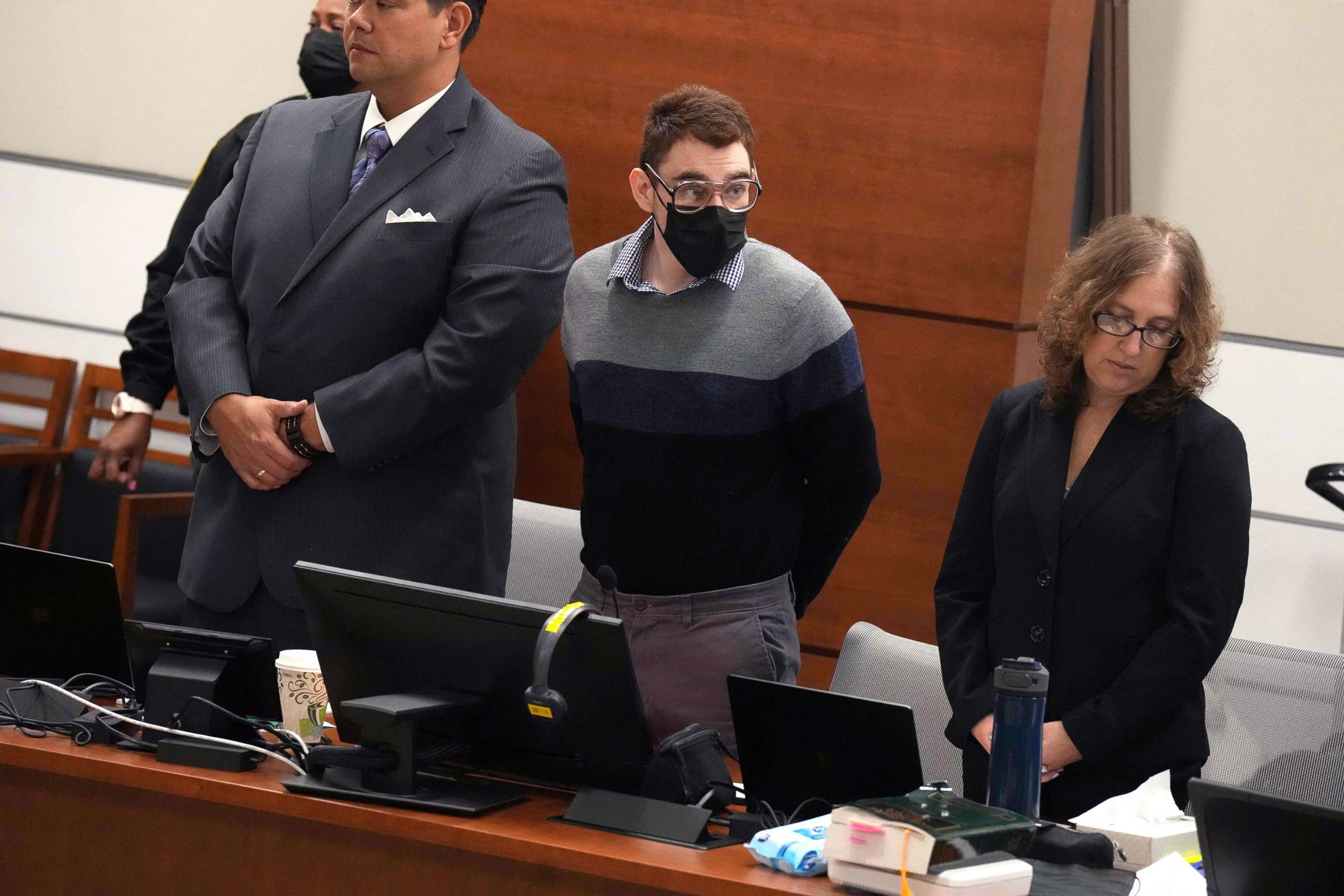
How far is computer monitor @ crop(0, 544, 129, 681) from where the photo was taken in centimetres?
190

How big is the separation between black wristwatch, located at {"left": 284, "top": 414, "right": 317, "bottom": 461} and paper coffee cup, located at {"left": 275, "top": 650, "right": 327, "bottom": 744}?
471 mm

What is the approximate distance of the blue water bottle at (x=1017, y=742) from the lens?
166 cm

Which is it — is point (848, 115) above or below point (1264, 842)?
above

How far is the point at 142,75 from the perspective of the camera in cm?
448

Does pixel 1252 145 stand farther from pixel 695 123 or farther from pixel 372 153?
pixel 372 153

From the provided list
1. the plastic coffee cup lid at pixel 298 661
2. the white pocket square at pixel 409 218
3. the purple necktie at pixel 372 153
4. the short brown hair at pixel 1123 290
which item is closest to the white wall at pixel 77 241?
the purple necktie at pixel 372 153

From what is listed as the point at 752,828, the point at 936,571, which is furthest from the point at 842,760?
the point at 936,571

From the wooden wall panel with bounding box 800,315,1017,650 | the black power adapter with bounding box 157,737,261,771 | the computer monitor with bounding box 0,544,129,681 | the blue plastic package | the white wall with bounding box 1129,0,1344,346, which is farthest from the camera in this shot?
the white wall with bounding box 1129,0,1344,346

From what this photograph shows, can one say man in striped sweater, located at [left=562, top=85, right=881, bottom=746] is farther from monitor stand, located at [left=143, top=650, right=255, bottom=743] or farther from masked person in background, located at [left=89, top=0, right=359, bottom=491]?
masked person in background, located at [left=89, top=0, right=359, bottom=491]

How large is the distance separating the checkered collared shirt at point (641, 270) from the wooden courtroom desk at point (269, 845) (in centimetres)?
90

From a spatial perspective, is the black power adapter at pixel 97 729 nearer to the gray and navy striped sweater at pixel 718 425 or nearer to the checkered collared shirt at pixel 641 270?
the gray and navy striped sweater at pixel 718 425

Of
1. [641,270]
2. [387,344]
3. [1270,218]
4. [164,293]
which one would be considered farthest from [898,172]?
[164,293]

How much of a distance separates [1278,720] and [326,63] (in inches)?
91.9

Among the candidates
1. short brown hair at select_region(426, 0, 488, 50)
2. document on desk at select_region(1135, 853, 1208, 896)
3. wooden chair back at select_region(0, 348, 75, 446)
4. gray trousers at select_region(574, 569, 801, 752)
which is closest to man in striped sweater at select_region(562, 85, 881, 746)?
gray trousers at select_region(574, 569, 801, 752)
